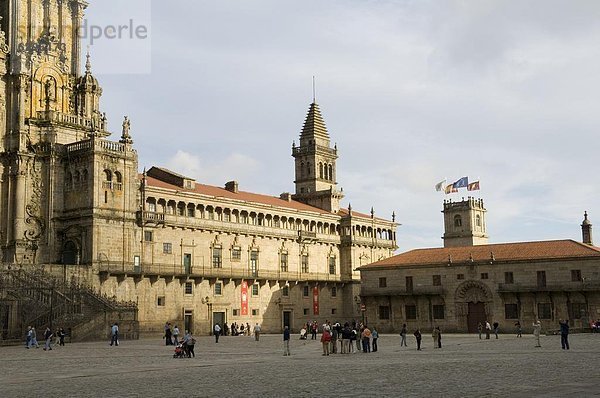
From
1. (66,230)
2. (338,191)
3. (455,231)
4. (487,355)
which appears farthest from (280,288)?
(455,231)

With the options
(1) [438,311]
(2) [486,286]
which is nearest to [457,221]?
(1) [438,311]

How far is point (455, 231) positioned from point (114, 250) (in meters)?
72.9

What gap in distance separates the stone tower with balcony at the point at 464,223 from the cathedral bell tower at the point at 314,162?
3259 cm

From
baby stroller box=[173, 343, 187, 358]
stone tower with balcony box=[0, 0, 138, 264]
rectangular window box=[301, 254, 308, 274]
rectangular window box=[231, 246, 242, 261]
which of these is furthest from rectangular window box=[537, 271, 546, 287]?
baby stroller box=[173, 343, 187, 358]

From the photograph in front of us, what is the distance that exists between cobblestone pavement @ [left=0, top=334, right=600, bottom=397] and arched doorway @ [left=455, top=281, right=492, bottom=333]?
28.4 m

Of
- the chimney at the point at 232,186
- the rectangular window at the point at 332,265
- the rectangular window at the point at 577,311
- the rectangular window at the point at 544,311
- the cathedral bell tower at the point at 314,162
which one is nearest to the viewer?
the rectangular window at the point at 577,311

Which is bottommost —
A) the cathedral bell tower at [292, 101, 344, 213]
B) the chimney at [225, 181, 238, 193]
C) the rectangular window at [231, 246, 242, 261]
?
the rectangular window at [231, 246, 242, 261]

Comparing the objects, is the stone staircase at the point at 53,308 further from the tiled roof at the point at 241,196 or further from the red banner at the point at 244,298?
the red banner at the point at 244,298

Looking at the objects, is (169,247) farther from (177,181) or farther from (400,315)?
(400,315)

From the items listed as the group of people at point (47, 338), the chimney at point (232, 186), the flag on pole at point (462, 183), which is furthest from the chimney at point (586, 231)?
the group of people at point (47, 338)

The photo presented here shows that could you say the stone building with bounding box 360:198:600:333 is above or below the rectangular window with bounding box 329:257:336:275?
below

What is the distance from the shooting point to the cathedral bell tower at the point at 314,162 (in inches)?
3644

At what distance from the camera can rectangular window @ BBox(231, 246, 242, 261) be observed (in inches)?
2822

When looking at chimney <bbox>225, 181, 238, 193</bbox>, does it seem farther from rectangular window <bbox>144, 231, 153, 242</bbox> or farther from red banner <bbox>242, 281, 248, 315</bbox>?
rectangular window <bbox>144, 231, 153, 242</bbox>
